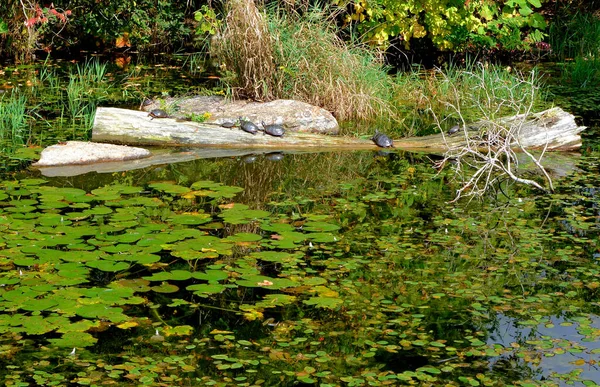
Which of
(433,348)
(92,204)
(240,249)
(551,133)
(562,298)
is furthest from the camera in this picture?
(551,133)

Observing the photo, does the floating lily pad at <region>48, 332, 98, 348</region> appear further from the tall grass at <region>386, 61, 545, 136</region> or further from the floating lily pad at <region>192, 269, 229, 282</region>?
the tall grass at <region>386, 61, 545, 136</region>

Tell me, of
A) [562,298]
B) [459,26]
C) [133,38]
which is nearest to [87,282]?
[562,298]

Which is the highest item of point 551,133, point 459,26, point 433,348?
point 459,26

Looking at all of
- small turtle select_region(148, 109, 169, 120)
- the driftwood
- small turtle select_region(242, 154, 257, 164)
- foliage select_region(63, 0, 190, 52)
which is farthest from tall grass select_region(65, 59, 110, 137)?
foliage select_region(63, 0, 190, 52)

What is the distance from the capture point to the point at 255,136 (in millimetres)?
8727

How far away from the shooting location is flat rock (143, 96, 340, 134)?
9.24 metres

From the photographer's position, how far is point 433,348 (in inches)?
167

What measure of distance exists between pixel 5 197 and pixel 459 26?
26.9 ft


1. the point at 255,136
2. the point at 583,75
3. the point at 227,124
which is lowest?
the point at 255,136

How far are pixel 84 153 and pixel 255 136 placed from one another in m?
1.80

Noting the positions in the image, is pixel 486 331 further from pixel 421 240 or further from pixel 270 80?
pixel 270 80

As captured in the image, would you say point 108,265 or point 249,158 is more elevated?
point 249,158

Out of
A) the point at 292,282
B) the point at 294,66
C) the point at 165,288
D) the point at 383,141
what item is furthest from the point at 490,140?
the point at 165,288

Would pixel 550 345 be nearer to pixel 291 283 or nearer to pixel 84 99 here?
pixel 291 283
